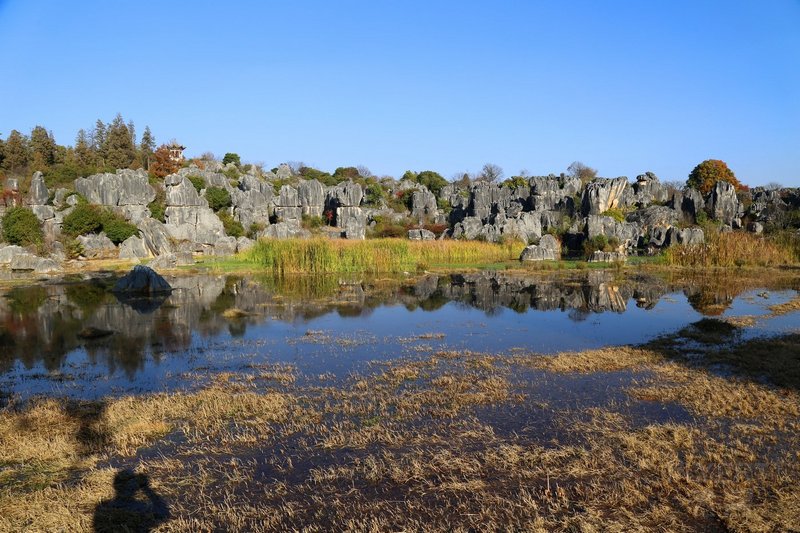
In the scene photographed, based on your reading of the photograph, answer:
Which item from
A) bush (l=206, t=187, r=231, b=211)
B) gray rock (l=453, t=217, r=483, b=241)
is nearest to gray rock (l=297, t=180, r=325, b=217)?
bush (l=206, t=187, r=231, b=211)

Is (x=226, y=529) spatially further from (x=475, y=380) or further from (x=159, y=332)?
(x=159, y=332)

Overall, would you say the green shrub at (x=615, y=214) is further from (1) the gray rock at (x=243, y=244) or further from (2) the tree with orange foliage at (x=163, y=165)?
(2) the tree with orange foliage at (x=163, y=165)

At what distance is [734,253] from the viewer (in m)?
30.6

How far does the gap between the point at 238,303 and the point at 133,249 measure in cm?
2449

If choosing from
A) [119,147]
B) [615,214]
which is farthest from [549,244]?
[119,147]

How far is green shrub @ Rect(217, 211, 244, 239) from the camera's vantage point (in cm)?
4781

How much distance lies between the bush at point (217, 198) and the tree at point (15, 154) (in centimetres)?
2210

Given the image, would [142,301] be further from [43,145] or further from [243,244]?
[43,145]

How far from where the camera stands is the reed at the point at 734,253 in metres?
30.4

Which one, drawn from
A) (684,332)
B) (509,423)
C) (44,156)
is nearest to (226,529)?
(509,423)

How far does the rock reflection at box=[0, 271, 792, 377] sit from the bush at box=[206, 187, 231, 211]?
23.7 m

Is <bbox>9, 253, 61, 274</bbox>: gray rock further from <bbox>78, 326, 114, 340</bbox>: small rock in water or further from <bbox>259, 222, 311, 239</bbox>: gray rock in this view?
<bbox>78, 326, 114, 340</bbox>: small rock in water

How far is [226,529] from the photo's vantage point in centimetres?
484

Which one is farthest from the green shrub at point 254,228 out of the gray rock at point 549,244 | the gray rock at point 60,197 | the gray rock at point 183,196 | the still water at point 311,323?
the gray rock at point 549,244
